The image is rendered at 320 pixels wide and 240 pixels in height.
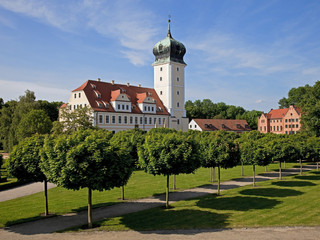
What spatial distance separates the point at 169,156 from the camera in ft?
57.8

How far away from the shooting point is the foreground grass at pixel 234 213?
49.6ft

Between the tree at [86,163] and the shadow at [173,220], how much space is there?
2.54m

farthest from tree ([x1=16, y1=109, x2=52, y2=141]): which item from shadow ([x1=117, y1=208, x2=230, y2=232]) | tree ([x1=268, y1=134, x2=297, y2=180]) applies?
tree ([x1=268, y1=134, x2=297, y2=180])

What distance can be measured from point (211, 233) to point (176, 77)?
68.3m

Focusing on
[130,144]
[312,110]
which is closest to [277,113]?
[312,110]

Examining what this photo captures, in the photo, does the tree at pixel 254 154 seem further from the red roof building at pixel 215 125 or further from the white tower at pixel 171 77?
the red roof building at pixel 215 125

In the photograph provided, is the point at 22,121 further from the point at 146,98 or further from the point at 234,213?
the point at 234,213

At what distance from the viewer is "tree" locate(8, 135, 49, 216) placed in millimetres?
16156

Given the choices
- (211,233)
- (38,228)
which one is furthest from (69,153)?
(211,233)

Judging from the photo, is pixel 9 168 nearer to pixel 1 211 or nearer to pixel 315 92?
pixel 1 211

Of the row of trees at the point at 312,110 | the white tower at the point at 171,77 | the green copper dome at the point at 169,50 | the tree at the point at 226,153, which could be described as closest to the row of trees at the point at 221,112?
the white tower at the point at 171,77

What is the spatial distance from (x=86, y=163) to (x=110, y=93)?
54964mm

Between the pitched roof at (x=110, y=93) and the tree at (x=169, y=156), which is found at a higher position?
the pitched roof at (x=110, y=93)

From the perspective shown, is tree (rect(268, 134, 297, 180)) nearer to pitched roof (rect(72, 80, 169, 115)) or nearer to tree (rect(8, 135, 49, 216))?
tree (rect(8, 135, 49, 216))
